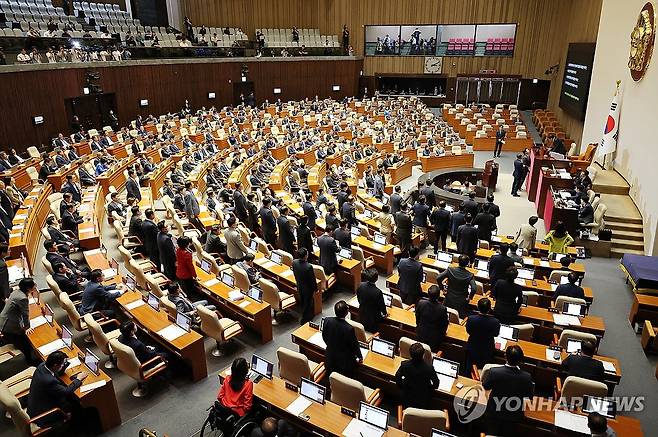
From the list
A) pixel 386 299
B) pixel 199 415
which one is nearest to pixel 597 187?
pixel 386 299

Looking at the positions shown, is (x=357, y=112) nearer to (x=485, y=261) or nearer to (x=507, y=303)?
(x=485, y=261)

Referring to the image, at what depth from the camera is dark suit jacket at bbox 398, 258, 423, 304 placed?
7289 mm

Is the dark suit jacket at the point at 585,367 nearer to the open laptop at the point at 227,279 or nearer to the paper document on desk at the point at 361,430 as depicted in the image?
the paper document on desk at the point at 361,430

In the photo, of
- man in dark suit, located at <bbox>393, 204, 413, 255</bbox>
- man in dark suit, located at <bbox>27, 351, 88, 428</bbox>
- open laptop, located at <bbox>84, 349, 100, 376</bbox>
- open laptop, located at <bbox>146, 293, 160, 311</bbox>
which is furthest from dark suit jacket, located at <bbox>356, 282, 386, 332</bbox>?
man in dark suit, located at <bbox>393, 204, 413, 255</bbox>

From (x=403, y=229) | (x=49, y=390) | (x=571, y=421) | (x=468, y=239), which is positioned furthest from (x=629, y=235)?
(x=49, y=390)

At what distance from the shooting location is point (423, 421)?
444 centimetres

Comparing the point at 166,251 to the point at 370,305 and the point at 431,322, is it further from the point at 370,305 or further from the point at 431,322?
the point at 431,322

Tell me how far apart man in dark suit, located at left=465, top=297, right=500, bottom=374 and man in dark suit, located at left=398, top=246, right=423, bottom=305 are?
1703 millimetres

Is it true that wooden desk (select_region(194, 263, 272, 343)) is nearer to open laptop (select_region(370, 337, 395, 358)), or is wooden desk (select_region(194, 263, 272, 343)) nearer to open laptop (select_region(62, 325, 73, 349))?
open laptop (select_region(370, 337, 395, 358))

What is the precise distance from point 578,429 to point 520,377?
830 mm

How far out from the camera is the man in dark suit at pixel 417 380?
4805 mm

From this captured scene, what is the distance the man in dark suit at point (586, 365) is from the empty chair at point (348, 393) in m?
2.25

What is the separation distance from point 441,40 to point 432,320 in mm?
29901

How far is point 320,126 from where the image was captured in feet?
75.9
